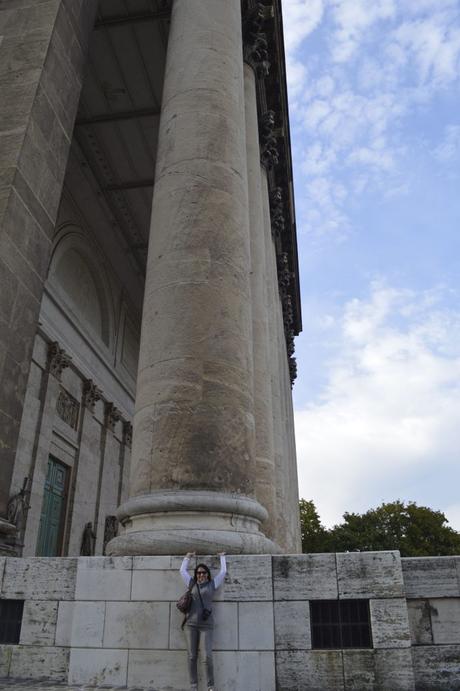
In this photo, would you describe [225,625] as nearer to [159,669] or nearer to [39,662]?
[159,669]

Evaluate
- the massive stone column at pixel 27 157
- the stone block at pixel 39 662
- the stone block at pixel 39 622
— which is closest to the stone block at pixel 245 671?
the stone block at pixel 39 662

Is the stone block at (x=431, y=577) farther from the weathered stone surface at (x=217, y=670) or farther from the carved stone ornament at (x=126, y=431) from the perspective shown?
the carved stone ornament at (x=126, y=431)

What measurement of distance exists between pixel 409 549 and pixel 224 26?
58.7 meters

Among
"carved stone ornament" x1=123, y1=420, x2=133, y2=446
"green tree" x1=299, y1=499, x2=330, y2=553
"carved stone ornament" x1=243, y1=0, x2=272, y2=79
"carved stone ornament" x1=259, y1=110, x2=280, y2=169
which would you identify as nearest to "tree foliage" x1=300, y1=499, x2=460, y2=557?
"green tree" x1=299, y1=499, x2=330, y2=553

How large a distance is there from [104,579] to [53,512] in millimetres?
16094

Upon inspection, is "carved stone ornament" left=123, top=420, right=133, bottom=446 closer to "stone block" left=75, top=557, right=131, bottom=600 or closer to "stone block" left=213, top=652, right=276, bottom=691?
"stone block" left=75, top=557, right=131, bottom=600

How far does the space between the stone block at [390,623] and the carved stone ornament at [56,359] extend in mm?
18030

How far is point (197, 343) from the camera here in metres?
8.77

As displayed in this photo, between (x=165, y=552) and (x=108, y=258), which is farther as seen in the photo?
(x=108, y=258)

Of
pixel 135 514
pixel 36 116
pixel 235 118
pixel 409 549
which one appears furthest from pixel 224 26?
pixel 409 549

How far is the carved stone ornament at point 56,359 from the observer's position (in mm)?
22656

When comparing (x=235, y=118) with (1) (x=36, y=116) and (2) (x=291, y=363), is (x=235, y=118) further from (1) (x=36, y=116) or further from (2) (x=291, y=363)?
(2) (x=291, y=363)

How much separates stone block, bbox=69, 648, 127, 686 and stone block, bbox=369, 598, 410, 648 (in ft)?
8.71

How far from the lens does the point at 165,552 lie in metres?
7.45
